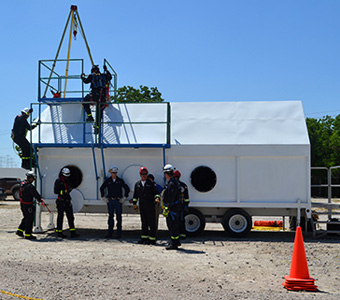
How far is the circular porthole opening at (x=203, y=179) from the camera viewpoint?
467 inches

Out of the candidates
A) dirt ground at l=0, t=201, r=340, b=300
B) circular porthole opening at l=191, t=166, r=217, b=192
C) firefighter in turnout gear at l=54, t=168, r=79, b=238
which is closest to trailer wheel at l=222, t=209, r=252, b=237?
dirt ground at l=0, t=201, r=340, b=300

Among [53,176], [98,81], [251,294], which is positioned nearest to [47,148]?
[53,176]

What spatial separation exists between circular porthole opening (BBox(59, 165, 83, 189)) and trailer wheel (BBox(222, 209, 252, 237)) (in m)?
4.24

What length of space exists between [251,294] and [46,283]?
10.3 ft

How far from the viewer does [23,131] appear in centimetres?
1242

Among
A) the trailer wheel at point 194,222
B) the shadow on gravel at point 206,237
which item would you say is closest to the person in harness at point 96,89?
the shadow on gravel at point 206,237

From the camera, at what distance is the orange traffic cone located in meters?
6.43

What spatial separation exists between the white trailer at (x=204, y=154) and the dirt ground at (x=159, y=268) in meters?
0.96

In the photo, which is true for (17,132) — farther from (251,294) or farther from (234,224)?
(251,294)

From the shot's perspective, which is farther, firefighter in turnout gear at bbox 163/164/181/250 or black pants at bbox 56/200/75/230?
black pants at bbox 56/200/75/230

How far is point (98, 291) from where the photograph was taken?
6.29 meters

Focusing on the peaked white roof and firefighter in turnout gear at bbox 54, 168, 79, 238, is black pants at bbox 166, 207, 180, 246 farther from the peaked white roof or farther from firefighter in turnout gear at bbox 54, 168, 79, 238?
firefighter in turnout gear at bbox 54, 168, 79, 238

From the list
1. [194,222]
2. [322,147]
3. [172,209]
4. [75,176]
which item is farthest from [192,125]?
[322,147]

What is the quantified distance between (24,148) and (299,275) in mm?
8760
